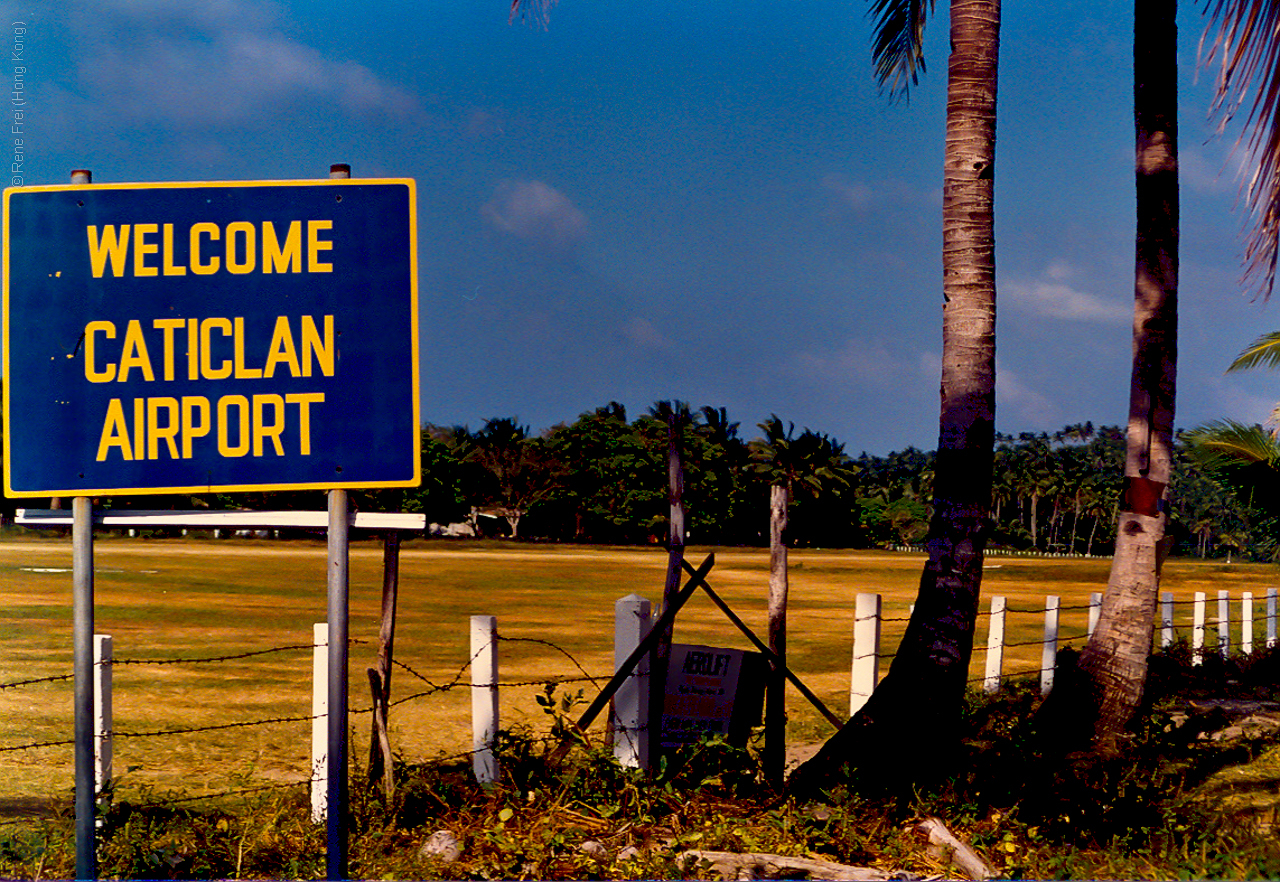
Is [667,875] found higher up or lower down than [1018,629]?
higher up

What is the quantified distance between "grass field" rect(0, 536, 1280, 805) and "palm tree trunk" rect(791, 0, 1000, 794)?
7.99 feet

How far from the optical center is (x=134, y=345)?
4.64 metres

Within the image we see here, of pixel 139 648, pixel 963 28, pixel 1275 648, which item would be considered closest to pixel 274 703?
pixel 139 648

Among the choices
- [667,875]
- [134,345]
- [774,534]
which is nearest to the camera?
[134,345]

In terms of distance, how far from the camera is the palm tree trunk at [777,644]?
758 centimetres

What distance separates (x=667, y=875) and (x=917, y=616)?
310cm

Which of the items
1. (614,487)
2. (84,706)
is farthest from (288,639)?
(614,487)

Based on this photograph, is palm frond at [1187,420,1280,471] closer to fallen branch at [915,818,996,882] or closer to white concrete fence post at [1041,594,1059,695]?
white concrete fence post at [1041,594,1059,695]

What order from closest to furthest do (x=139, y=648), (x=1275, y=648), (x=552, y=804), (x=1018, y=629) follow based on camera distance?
(x=552, y=804), (x=1275, y=648), (x=139, y=648), (x=1018, y=629)

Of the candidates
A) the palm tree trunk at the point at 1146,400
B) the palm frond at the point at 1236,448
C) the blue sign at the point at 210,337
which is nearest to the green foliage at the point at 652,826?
the palm tree trunk at the point at 1146,400

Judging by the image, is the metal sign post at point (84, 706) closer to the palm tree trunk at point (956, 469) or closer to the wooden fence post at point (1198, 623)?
the palm tree trunk at point (956, 469)

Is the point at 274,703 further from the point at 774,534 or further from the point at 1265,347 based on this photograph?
the point at 1265,347

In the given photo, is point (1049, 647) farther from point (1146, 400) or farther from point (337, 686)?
point (337, 686)

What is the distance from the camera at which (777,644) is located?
8070mm
